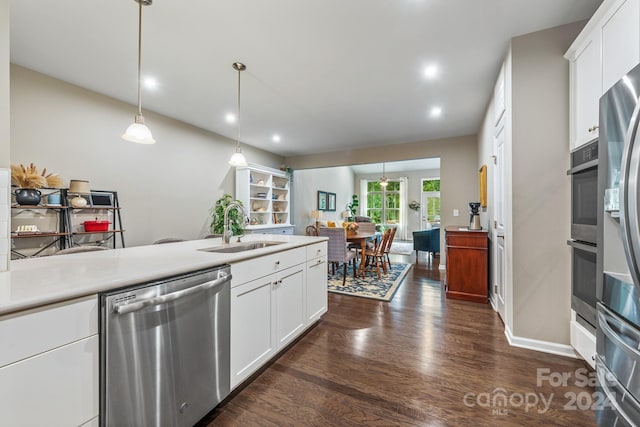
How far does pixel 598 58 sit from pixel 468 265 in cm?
253

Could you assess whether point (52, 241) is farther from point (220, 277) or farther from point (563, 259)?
point (563, 259)

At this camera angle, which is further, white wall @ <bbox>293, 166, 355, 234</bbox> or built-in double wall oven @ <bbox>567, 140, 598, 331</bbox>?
white wall @ <bbox>293, 166, 355, 234</bbox>

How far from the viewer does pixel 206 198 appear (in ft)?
15.5

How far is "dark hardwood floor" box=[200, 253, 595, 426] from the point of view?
1518 mm

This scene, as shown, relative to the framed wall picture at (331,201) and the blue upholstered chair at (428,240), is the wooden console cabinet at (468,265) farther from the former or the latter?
the framed wall picture at (331,201)

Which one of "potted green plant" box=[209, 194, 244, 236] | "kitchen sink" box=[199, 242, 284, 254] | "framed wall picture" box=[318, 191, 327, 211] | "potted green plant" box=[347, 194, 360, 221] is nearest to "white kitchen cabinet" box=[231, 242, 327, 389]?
"kitchen sink" box=[199, 242, 284, 254]

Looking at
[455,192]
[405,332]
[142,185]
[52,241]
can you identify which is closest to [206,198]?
[142,185]

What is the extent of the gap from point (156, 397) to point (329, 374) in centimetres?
115

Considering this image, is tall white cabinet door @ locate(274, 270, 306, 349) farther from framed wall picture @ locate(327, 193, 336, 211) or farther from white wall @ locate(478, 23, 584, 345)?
framed wall picture @ locate(327, 193, 336, 211)

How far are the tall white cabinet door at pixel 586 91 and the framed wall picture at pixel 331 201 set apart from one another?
748 cm

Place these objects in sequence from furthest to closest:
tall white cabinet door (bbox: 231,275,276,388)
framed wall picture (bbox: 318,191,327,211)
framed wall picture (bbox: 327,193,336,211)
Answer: framed wall picture (bbox: 327,193,336,211) < framed wall picture (bbox: 318,191,327,211) < tall white cabinet door (bbox: 231,275,276,388)

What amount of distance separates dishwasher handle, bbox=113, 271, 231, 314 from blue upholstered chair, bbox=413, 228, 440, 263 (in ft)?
18.7

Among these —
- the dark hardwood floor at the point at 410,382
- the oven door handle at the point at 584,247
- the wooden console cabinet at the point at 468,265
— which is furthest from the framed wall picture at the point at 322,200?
the oven door handle at the point at 584,247

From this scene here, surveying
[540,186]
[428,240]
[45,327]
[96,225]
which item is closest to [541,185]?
[540,186]
